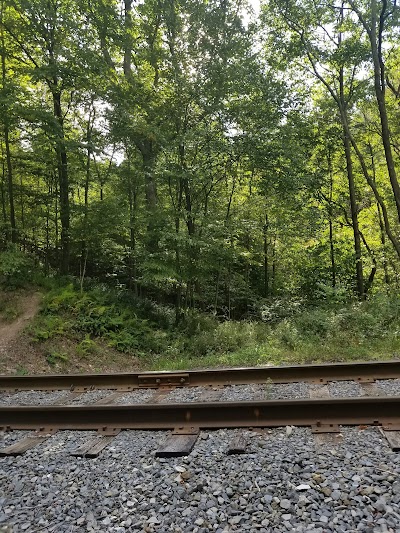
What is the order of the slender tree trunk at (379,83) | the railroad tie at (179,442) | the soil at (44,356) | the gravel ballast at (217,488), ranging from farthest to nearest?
the slender tree trunk at (379,83) → the soil at (44,356) → the railroad tie at (179,442) → the gravel ballast at (217,488)

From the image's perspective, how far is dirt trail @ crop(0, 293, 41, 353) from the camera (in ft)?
34.0

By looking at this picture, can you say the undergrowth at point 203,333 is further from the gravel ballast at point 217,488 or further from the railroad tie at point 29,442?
the gravel ballast at point 217,488

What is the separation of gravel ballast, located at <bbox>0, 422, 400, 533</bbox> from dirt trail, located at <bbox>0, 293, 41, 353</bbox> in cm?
701

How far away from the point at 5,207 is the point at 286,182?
11.2 m

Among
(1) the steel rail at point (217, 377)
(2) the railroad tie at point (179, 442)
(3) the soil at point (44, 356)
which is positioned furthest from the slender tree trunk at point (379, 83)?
(2) the railroad tie at point (179, 442)

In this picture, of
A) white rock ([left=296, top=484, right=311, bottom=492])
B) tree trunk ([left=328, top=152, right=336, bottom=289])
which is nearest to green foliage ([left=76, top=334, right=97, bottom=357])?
white rock ([left=296, top=484, right=311, bottom=492])

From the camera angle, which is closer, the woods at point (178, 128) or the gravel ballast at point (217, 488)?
the gravel ballast at point (217, 488)

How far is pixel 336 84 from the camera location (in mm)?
16484

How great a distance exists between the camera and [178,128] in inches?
535

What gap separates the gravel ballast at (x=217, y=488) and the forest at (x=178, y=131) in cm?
881

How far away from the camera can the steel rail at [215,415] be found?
4008mm

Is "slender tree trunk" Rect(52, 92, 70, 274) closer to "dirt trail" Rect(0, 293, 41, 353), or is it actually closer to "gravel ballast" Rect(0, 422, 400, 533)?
"dirt trail" Rect(0, 293, 41, 353)

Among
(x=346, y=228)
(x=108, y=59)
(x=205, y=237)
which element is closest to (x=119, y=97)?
(x=108, y=59)

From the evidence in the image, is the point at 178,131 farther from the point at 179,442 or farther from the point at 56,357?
the point at 179,442
